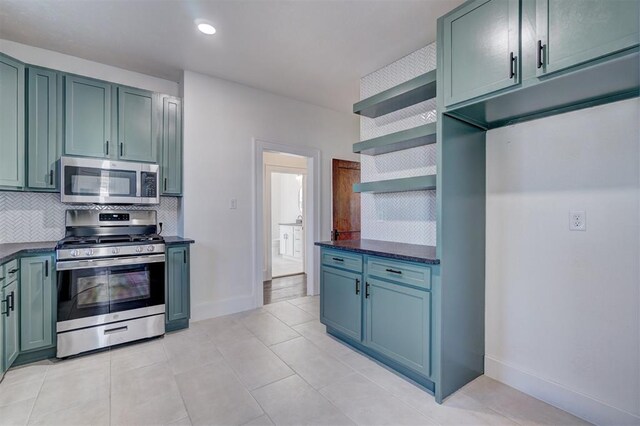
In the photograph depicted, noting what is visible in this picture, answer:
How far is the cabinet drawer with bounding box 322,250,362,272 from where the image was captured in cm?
254

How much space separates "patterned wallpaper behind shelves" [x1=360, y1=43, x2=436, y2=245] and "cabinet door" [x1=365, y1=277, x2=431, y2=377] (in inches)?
29.4

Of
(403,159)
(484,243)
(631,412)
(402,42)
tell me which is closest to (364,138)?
(403,159)

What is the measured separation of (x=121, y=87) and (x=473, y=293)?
3.68 metres

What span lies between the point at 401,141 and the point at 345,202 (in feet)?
6.95

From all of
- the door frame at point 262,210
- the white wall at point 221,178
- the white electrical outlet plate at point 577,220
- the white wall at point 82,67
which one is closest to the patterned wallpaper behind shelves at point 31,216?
the white wall at point 221,178

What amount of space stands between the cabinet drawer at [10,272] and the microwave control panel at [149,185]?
3.53ft

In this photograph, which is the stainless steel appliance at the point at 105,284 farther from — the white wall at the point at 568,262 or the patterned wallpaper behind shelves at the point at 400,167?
the white wall at the point at 568,262

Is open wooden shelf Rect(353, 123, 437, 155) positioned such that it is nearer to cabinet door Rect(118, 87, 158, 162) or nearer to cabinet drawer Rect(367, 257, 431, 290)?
cabinet drawer Rect(367, 257, 431, 290)

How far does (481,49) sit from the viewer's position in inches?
69.2

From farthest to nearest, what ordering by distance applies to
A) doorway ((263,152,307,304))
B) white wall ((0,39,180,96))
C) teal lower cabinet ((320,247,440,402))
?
doorway ((263,152,307,304)) < white wall ((0,39,180,96)) < teal lower cabinet ((320,247,440,402))

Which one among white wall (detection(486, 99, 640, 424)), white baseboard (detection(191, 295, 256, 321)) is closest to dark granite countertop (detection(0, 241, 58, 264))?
white baseboard (detection(191, 295, 256, 321))

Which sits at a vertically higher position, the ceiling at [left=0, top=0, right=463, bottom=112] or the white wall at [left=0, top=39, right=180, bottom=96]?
the ceiling at [left=0, top=0, right=463, bottom=112]

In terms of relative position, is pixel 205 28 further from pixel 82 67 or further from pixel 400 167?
pixel 400 167

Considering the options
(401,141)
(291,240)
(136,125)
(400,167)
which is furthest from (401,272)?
(291,240)
